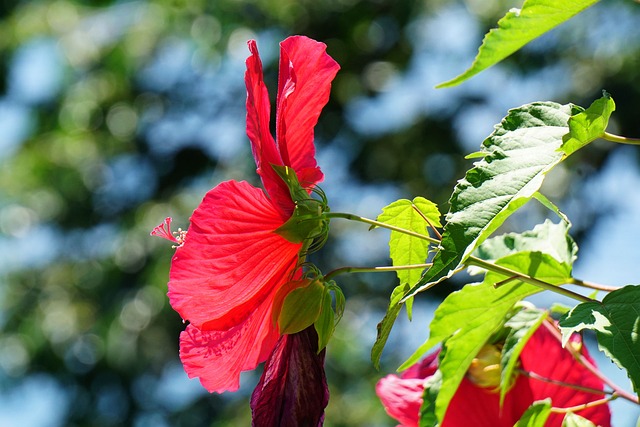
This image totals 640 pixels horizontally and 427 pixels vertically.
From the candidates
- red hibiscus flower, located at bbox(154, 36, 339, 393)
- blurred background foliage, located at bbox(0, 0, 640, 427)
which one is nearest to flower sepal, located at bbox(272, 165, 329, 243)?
red hibiscus flower, located at bbox(154, 36, 339, 393)

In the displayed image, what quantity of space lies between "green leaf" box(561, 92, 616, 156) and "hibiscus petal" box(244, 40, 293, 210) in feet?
0.50

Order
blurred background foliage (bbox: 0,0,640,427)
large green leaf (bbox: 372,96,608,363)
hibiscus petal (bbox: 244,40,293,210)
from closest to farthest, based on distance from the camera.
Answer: large green leaf (bbox: 372,96,608,363) < hibiscus petal (bbox: 244,40,293,210) < blurred background foliage (bbox: 0,0,640,427)

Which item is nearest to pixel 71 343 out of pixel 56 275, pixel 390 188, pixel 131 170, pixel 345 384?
pixel 56 275

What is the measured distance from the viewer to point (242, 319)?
508 millimetres

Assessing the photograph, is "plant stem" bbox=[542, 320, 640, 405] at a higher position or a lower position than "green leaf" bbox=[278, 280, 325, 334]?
lower

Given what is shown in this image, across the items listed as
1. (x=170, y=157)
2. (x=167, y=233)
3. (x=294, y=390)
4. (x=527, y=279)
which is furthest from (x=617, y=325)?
(x=170, y=157)

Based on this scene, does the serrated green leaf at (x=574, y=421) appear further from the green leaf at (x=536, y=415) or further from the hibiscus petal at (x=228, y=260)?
the hibiscus petal at (x=228, y=260)

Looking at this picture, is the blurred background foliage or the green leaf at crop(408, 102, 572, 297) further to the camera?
the blurred background foliage

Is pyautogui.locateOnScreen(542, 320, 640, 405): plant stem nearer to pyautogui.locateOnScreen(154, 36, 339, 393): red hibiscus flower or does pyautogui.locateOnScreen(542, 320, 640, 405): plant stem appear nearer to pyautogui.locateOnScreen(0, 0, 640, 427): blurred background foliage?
pyautogui.locateOnScreen(154, 36, 339, 393): red hibiscus flower

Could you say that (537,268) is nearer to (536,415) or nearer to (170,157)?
(536,415)

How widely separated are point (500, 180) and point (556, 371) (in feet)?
0.72

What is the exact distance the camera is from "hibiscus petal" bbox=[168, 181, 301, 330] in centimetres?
49

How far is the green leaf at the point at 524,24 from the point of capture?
16.0 inches

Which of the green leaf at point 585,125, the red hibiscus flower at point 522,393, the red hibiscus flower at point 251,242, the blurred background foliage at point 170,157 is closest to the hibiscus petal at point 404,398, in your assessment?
the red hibiscus flower at point 522,393
